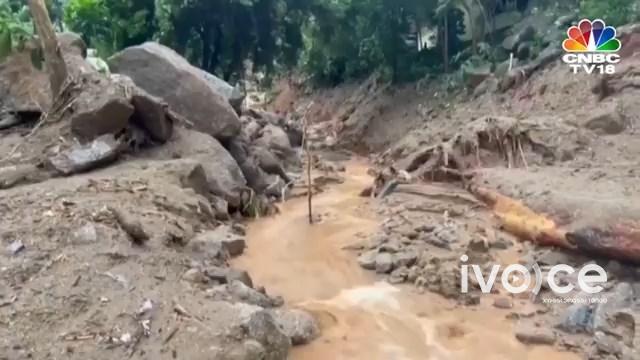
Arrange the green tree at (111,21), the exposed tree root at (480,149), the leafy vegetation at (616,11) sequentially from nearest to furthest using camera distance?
the exposed tree root at (480,149) < the leafy vegetation at (616,11) < the green tree at (111,21)

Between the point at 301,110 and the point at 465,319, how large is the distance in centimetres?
1598

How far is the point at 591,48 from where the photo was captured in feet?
39.9

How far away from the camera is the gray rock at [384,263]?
280 inches

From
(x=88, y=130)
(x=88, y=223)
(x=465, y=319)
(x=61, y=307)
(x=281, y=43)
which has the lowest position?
(x=465, y=319)

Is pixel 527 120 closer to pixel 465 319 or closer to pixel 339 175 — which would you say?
pixel 339 175

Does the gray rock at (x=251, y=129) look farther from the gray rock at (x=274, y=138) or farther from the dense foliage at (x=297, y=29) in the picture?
the dense foliage at (x=297, y=29)

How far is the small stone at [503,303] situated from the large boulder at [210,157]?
446cm

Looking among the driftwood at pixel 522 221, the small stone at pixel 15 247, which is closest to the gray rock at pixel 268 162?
the driftwood at pixel 522 221

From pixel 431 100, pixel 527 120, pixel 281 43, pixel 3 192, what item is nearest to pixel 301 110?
pixel 281 43

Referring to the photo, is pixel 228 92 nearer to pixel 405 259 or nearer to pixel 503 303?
pixel 405 259

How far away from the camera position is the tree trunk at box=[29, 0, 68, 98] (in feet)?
27.8

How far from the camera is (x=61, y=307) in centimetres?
483

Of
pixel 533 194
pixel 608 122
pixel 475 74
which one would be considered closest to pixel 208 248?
pixel 533 194

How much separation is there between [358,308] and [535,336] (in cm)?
165
